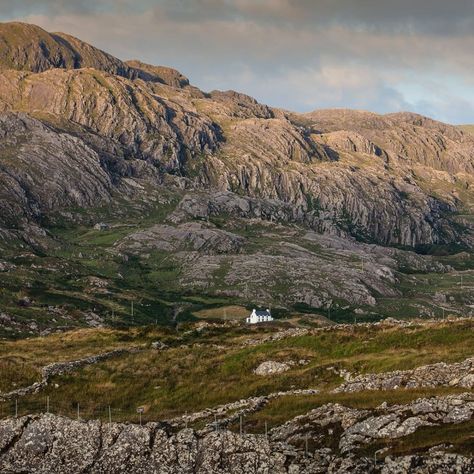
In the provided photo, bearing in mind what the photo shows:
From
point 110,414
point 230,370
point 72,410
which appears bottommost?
point 72,410

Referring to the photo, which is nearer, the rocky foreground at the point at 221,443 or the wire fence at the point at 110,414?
the rocky foreground at the point at 221,443

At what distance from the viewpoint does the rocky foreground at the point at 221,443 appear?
37156 mm

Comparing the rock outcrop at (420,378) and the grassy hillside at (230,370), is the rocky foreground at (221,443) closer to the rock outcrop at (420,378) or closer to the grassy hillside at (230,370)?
the grassy hillside at (230,370)

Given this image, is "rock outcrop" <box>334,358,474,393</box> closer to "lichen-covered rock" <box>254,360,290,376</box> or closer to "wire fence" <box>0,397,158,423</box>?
"lichen-covered rock" <box>254,360,290,376</box>

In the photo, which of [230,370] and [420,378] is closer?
[420,378]

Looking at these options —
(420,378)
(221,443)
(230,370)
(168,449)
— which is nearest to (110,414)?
(168,449)

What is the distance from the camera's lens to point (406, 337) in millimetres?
71750

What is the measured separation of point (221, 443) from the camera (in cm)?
3922

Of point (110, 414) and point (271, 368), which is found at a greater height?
point (271, 368)

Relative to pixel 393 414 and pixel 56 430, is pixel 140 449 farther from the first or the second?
pixel 393 414

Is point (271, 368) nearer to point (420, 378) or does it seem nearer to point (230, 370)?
point (230, 370)

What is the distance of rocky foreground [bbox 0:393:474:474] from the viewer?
37156 mm

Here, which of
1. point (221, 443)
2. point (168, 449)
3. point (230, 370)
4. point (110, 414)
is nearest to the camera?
point (221, 443)

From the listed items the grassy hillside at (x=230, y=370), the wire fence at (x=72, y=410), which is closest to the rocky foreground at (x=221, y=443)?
the grassy hillside at (x=230, y=370)
